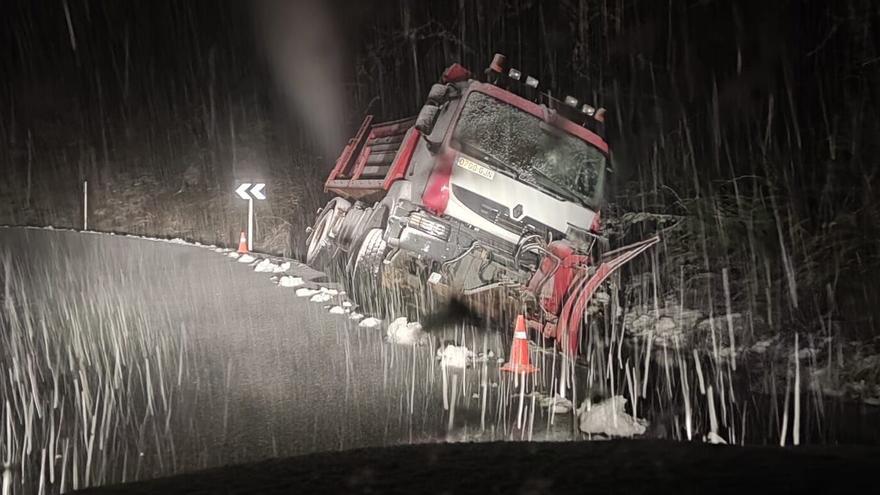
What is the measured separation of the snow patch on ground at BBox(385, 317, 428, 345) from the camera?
870cm

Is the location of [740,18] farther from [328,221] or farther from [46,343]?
[46,343]

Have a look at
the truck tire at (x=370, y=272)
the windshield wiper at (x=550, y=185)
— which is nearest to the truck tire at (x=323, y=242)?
the truck tire at (x=370, y=272)

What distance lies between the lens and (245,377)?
6.86 meters

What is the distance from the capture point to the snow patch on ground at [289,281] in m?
12.9

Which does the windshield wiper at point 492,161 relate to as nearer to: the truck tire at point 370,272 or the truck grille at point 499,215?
the truck grille at point 499,215

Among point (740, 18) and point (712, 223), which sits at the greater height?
point (740, 18)

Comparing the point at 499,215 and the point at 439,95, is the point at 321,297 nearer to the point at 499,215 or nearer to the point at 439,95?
the point at 499,215

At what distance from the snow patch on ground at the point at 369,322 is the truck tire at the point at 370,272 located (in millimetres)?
1096

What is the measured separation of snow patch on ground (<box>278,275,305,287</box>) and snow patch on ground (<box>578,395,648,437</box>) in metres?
7.85

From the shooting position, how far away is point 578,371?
783 centimetres

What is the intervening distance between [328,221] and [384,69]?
5918 mm

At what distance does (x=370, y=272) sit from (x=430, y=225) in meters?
1.98

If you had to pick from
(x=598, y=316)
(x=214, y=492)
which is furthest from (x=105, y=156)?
(x=214, y=492)

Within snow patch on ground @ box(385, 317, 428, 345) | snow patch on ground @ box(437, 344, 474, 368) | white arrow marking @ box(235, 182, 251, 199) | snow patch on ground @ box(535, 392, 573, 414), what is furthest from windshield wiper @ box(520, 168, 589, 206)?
white arrow marking @ box(235, 182, 251, 199)
